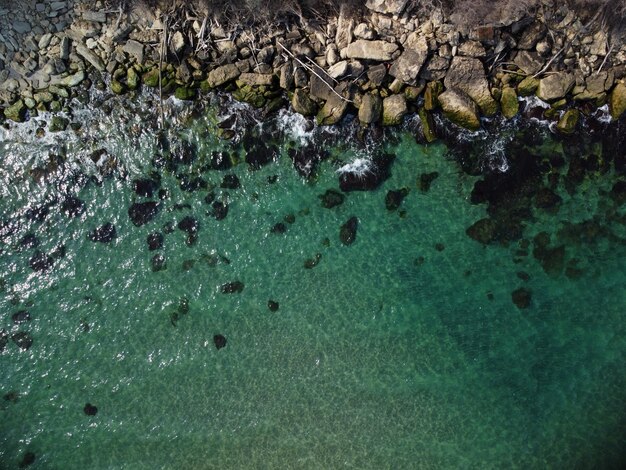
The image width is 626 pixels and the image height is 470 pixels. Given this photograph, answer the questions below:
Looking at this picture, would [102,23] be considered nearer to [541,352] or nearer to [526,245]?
[526,245]

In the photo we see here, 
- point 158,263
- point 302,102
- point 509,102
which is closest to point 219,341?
point 158,263

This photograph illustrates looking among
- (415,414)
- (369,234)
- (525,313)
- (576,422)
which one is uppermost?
(369,234)

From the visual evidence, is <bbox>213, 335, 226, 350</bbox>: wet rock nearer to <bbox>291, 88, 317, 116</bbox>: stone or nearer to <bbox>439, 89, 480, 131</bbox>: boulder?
<bbox>291, 88, 317, 116</bbox>: stone

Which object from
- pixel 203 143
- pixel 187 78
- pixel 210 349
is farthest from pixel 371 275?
pixel 187 78

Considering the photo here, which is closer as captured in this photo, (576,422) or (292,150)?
(576,422)

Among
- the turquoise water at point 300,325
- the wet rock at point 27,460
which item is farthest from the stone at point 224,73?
the wet rock at point 27,460

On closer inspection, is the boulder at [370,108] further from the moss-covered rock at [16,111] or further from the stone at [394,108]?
the moss-covered rock at [16,111]
